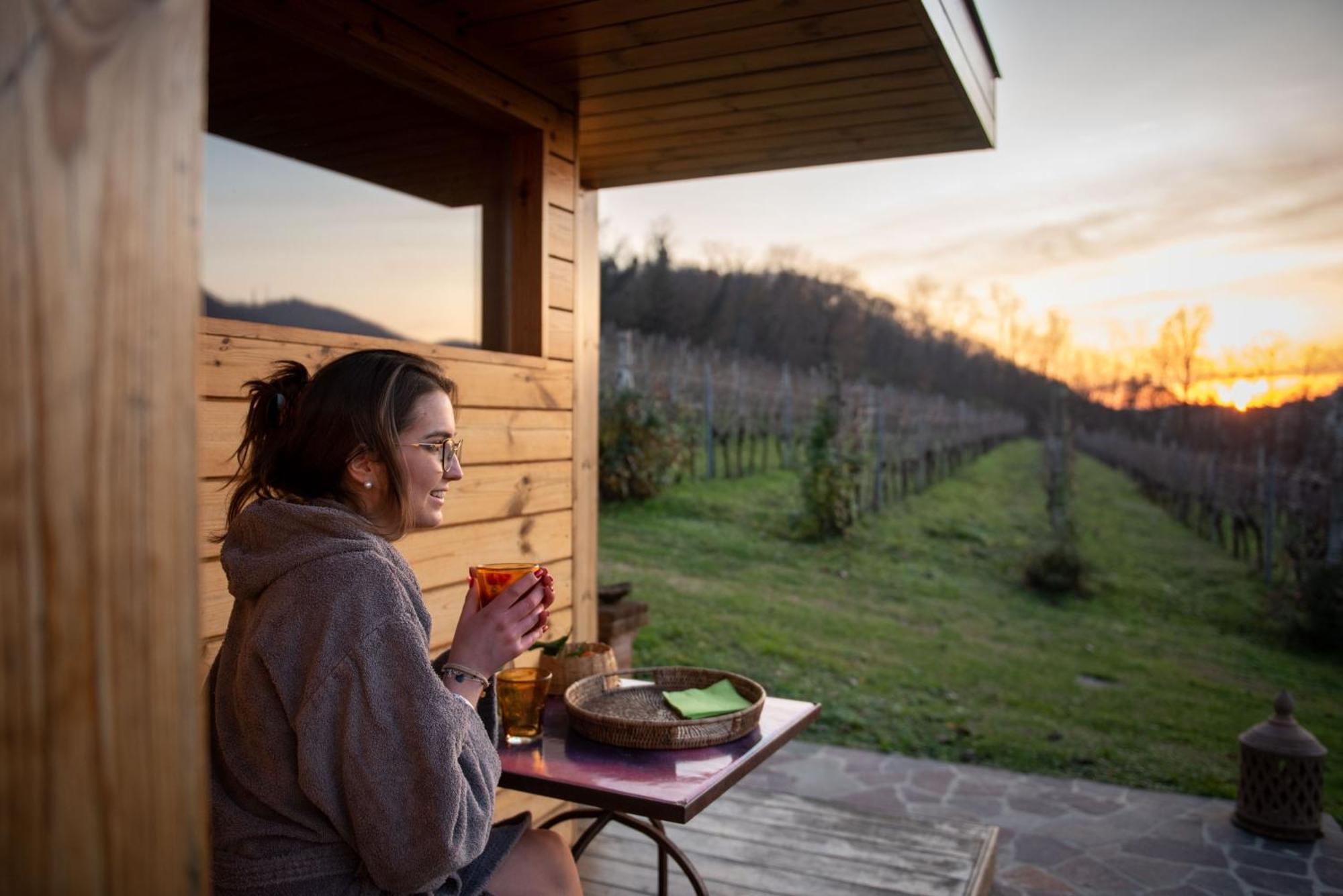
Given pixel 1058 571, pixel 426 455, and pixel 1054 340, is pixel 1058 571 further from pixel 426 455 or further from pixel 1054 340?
pixel 1054 340

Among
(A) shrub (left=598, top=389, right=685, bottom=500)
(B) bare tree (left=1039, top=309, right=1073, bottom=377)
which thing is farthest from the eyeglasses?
(B) bare tree (left=1039, top=309, right=1073, bottom=377)

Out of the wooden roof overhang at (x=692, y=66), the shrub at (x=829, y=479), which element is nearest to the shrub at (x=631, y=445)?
the shrub at (x=829, y=479)

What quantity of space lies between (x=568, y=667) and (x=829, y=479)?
315 inches

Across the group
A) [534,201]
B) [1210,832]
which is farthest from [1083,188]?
[534,201]

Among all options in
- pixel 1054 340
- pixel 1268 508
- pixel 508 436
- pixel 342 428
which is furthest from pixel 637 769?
pixel 1054 340

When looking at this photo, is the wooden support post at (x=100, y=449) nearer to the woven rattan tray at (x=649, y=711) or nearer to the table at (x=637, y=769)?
the table at (x=637, y=769)

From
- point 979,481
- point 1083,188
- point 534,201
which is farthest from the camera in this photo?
point 979,481

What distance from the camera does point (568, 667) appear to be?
88.9 inches

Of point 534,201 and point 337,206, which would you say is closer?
point 337,206

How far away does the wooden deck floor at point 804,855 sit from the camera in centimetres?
286

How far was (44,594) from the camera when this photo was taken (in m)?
0.58

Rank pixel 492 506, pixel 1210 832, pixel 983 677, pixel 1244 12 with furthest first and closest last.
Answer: pixel 1244 12
pixel 983 677
pixel 1210 832
pixel 492 506

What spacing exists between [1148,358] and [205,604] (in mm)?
16684

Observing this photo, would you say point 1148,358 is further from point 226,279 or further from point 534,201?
point 226,279
